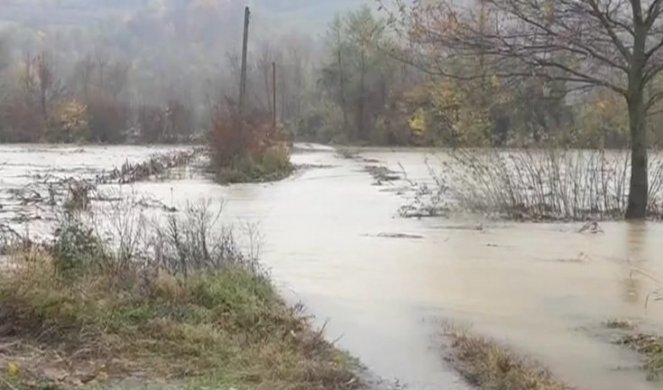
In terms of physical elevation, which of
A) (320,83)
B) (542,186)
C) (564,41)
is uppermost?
(320,83)

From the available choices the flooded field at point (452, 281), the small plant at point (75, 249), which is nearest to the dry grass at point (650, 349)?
the flooded field at point (452, 281)

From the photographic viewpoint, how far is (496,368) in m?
7.33

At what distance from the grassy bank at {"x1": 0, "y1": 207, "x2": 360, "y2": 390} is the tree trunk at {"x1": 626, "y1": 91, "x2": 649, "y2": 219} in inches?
456

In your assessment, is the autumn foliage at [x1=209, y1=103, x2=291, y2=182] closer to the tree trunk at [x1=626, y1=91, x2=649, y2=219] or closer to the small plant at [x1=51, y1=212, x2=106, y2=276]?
the tree trunk at [x1=626, y1=91, x2=649, y2=219]

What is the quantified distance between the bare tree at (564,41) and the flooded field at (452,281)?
110 inches

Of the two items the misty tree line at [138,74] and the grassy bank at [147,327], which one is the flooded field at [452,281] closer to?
the grassy bank at [147,327]

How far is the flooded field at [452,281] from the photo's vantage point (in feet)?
26.9

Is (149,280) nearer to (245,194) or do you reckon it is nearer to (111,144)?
(245,194)

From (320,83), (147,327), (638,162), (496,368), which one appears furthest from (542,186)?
(320,83)

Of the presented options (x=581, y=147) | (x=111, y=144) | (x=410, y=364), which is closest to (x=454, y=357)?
(x=410, y=364)

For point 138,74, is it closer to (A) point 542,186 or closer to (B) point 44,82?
(B) point 44,82

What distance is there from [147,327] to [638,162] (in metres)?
14.0

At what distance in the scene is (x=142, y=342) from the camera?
758 cm

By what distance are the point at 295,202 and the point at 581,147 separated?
7276 mm
